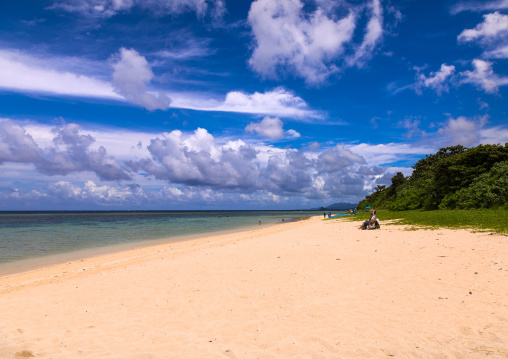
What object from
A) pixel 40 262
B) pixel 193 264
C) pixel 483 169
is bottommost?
pixel 40 262

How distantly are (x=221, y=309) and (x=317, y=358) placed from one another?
2709 millimetres

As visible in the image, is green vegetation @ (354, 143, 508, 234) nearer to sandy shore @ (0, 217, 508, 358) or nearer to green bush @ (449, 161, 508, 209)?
green bush @ (449, 161, 508, 209)

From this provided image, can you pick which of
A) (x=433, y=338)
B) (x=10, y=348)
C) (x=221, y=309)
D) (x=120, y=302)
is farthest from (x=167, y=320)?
(x=433, y=338)

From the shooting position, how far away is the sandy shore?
15.5 ft

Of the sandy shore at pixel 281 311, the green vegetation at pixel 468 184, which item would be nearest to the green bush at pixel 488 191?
the green vegetation at pixel 468 184

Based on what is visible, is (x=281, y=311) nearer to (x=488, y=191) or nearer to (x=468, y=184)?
(x=488, y=191)

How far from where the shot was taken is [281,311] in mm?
6199

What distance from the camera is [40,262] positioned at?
54.9 ft

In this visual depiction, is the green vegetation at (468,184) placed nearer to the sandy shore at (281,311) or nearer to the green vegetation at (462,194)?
the green vegetation at (462,194)

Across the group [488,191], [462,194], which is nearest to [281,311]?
[488,191]

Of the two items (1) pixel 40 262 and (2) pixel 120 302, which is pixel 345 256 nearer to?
(2) pixel 120 302

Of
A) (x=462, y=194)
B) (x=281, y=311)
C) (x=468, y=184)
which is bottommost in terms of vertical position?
(x=281, y=311)

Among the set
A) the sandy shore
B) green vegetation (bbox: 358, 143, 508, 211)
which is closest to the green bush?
green vegetation (bbox: 358, 143, 508, 211)

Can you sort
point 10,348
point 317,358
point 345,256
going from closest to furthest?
point 317,358
point 10,348
point 345,256
